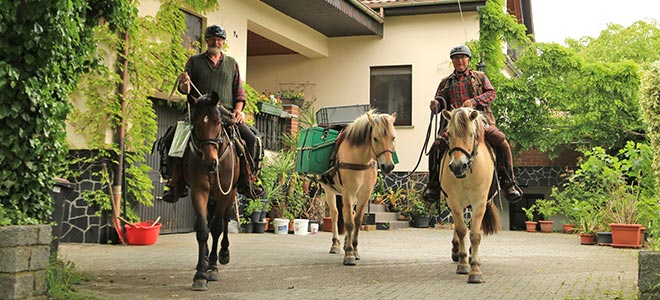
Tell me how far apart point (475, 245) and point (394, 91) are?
39.5ft

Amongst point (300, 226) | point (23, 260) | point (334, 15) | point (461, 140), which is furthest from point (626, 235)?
point (23, 260)

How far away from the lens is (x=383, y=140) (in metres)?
8.65

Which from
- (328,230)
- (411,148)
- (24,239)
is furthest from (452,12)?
(24,239)

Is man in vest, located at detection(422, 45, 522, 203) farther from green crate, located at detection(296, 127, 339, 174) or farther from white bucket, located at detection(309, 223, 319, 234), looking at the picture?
white bucket, located at detection(309, 223, 319, 234)

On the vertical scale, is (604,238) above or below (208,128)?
below

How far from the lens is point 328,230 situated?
52.7 ft

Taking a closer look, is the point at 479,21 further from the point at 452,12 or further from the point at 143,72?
the point at 143,72

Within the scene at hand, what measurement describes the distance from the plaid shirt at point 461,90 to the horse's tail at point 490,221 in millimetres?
1292

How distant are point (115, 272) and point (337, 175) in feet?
10.8

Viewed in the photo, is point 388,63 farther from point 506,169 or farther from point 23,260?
point 23,260

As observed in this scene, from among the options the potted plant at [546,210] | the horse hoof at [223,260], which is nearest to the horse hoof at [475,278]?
the horse hoof at [223,260]

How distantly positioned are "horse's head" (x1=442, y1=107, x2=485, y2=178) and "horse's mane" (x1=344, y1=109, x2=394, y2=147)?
128 cm

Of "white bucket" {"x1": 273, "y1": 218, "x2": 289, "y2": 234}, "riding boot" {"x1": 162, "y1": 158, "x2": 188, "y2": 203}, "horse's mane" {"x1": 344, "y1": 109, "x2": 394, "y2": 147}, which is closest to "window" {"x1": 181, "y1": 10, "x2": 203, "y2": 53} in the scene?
"white bucket" {"x1": 273, "y1": 218, "x2": 289, "y2": 234}

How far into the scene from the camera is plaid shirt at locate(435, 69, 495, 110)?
8.69 m
